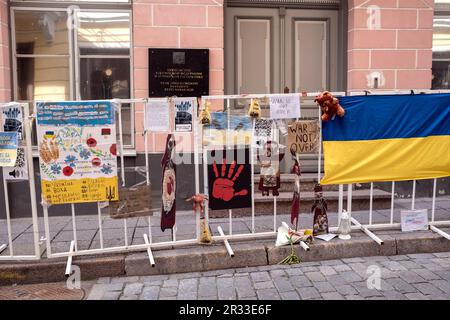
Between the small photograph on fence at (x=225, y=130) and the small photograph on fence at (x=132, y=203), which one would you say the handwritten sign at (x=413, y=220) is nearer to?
the small photograph on fence at (x=225, y=130)

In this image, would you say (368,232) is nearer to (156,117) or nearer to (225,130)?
(225,130)

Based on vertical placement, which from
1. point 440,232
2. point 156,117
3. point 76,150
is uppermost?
point 156,117

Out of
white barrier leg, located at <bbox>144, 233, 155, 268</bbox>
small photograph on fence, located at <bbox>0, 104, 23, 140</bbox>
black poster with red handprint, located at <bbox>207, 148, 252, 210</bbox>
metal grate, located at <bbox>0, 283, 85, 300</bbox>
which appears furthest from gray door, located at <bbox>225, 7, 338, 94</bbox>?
metal grate, located at <bbox>0, 283, 85, 300</bbox>

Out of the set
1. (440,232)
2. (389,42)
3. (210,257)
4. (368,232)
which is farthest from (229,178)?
(389,42)

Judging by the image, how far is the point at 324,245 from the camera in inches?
188

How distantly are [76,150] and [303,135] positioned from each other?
2382 millimetres

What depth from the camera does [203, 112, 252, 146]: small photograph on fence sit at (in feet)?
15.1

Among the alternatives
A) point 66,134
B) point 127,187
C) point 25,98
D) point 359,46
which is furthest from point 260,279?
point 25,98

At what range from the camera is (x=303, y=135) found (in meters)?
4.70

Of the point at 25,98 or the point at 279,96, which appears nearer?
the point at 279,96

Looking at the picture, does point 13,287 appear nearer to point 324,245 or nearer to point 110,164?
point 110,164

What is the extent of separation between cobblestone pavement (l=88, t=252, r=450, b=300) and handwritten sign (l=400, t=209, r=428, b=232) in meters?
0.50

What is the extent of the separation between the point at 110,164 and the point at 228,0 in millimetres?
3582

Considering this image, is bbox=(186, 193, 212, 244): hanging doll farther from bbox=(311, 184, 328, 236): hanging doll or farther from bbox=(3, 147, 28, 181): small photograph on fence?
bbox=(3, 147, 28, 181): small photograph on fence
